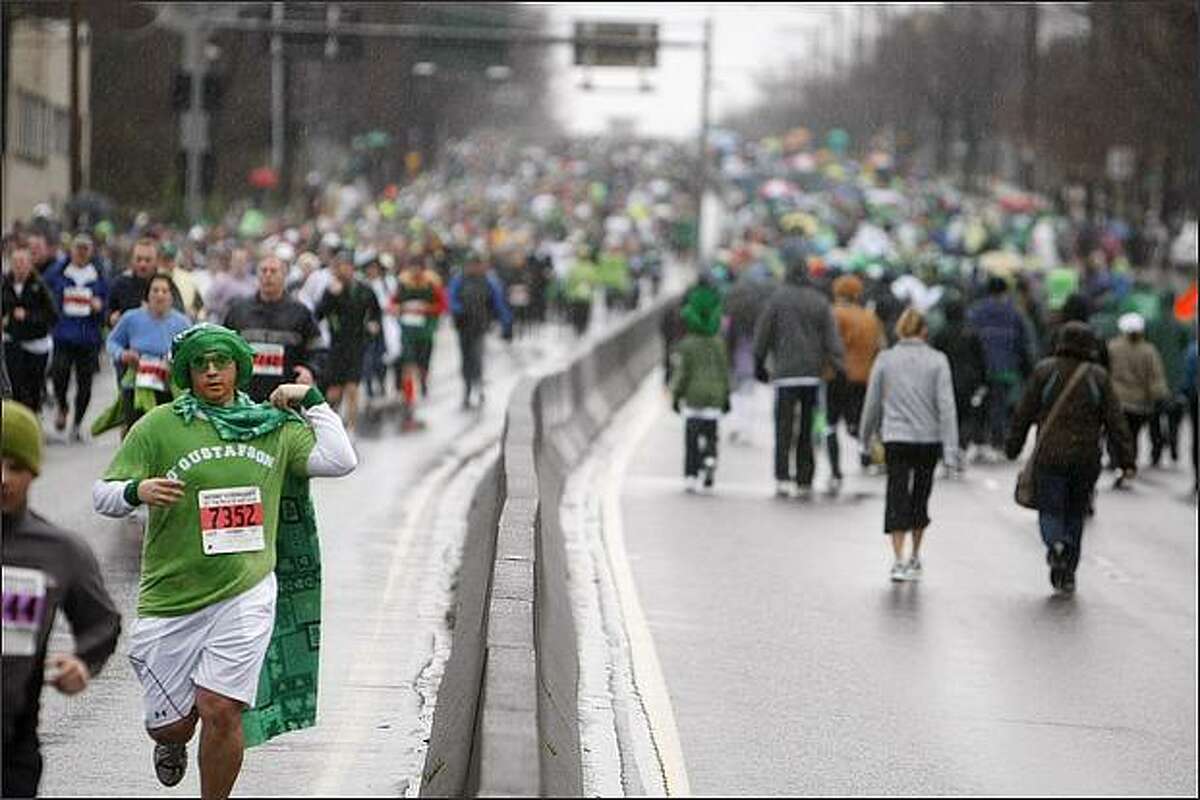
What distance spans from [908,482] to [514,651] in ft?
35.9

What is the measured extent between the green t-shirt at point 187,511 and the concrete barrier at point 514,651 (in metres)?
0.78

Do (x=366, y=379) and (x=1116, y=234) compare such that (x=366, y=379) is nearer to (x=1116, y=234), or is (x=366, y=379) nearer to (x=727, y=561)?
A: (x=727, y=561)

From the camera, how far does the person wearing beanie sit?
7.59 m

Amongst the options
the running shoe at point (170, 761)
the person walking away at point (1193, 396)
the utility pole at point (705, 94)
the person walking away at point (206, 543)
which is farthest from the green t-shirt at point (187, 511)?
the utility pole at point (705, 94)

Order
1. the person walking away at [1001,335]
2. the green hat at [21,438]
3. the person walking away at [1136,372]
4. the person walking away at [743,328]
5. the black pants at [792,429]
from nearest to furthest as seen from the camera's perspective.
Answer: the green hat at [21,438]
the black pants at [792,429]
the person walking away at [1136,372]
the person walking away at [1001,335]
the person walking away at [743,328]

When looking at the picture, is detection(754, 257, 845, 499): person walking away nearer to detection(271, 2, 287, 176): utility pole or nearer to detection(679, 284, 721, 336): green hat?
detection(679, 284, 721, 336): green hat

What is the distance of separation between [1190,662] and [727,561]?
166 inches

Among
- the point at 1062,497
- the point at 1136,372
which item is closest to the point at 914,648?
the point at 1062,497

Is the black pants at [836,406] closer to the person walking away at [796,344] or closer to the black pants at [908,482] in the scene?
the person walking away at [796,344]

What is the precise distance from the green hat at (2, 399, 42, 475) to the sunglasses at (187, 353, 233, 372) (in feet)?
9.17

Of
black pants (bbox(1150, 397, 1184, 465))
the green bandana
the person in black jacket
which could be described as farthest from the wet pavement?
black pants (bbox(1150, 397, 1184, 465))

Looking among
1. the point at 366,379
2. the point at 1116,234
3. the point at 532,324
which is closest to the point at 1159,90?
the point at 532,324

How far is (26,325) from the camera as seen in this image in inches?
1011

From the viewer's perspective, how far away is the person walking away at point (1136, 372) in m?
29.7
